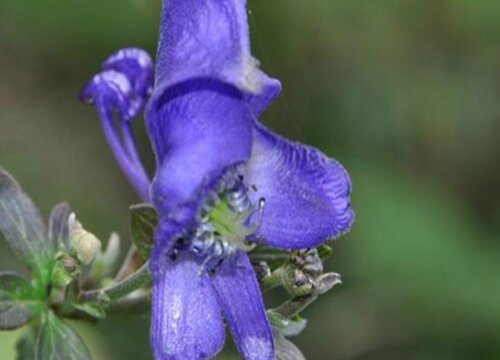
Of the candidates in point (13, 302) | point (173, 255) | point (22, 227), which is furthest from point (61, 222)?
point (173, 255)

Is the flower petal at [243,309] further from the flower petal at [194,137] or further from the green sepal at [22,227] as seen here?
the green sepal at [22,227]

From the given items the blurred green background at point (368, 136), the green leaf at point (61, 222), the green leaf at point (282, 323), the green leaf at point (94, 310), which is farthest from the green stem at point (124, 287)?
the blurred green background at point (368, 136)

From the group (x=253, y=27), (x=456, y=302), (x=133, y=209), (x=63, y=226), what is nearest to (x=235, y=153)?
(x=133, y=209)

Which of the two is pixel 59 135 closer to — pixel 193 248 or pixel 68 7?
pixel 68 7

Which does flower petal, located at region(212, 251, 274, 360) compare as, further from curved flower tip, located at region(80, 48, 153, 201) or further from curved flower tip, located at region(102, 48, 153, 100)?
curved flower tip, located at region(102, 48, 153, 100)

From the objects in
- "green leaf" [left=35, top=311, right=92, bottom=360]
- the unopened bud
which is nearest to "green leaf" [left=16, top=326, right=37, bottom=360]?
"green leaf" [left=35, top=311, right=92, bottom=360]

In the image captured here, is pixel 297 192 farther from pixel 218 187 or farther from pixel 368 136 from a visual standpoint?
pixel 368 136
